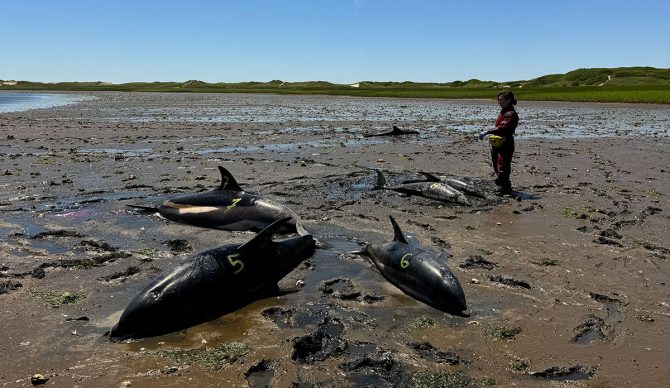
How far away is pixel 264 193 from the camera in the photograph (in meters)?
13.5

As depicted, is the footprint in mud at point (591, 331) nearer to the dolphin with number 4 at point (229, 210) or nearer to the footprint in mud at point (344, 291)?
the footprint in mud at point (344, 291)

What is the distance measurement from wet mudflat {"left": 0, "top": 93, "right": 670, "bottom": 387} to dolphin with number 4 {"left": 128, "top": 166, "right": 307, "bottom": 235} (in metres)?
0.29

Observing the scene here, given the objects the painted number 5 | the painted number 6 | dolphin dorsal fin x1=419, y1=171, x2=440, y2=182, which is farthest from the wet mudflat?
dolphin dorsal fin x1=419, y1=171, x2=440, y2=182

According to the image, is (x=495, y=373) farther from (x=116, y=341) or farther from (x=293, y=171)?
(x=293, y=171)

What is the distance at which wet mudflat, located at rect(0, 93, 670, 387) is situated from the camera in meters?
5.22

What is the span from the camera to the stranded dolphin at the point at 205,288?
18.9 ft

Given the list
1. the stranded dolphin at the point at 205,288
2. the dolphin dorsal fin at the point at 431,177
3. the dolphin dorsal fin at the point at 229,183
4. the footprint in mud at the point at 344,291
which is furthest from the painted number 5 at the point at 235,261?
the dolphin dorsal fin at the point at 431,177

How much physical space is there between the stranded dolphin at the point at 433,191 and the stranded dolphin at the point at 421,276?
4903 mm

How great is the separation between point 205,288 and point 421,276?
281 cm

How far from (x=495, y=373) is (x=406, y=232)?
202 inches

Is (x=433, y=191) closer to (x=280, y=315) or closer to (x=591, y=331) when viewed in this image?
(x=591, y=331)

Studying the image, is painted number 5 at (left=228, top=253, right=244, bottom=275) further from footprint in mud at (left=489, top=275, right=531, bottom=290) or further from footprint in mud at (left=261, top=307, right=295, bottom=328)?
footprint in mud at (left=489, top=275, right=531, bottom=290)

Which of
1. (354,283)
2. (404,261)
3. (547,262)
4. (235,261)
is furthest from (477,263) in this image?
(235,261)

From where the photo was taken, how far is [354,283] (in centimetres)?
753
